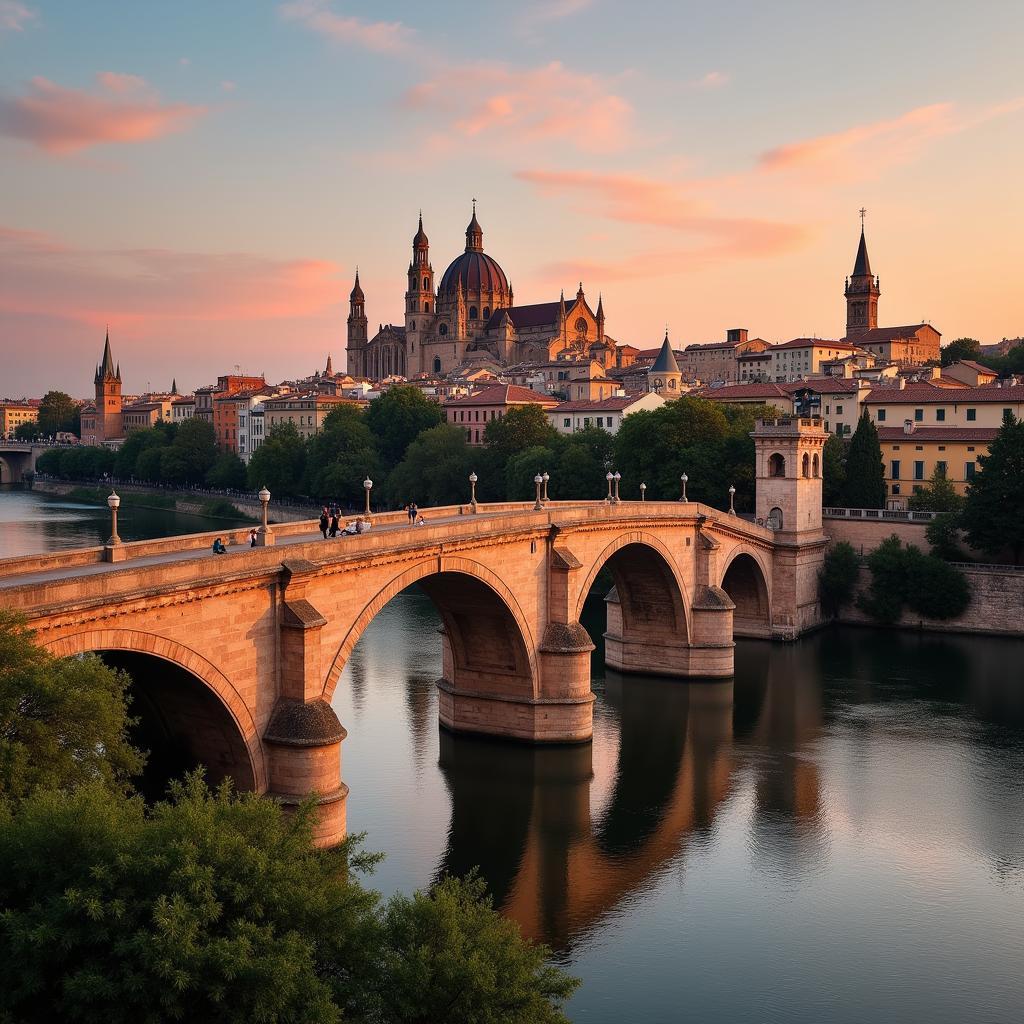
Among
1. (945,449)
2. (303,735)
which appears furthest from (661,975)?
(945,449)

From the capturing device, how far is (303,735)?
65.3 feet

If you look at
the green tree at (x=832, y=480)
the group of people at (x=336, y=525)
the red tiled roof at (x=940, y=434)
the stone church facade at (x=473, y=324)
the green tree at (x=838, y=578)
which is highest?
the stone church facade at (x=473, y=324)

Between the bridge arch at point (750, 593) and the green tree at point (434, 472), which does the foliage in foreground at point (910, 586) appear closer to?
the bridge arch at point (750, 593)

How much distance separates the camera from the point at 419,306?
154 metres

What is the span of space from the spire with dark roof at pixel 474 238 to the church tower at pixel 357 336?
20.8 meters

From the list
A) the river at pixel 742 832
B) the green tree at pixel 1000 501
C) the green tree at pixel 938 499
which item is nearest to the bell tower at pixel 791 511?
the green tree at pixel 1000 501

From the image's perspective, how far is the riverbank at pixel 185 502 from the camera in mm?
87125

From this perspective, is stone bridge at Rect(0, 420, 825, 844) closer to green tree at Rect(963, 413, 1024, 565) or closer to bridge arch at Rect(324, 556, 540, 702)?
bridge arch at Rect(324, 556, 540, 702)

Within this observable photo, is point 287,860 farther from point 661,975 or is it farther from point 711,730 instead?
point 711,730

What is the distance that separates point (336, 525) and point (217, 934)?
1355 cm

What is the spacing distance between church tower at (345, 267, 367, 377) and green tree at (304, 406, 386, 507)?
74652 millimetres

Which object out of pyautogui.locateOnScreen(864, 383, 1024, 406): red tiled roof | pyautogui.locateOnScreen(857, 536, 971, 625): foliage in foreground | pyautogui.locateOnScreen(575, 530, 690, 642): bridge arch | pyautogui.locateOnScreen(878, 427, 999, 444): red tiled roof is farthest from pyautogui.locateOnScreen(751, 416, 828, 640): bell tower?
pyautogui.locateOnScreen(864, 383, 1024, 406): red tiled roof

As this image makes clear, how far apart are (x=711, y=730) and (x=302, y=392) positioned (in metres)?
92.0

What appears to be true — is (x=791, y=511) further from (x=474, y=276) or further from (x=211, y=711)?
(x=474, y=276)
